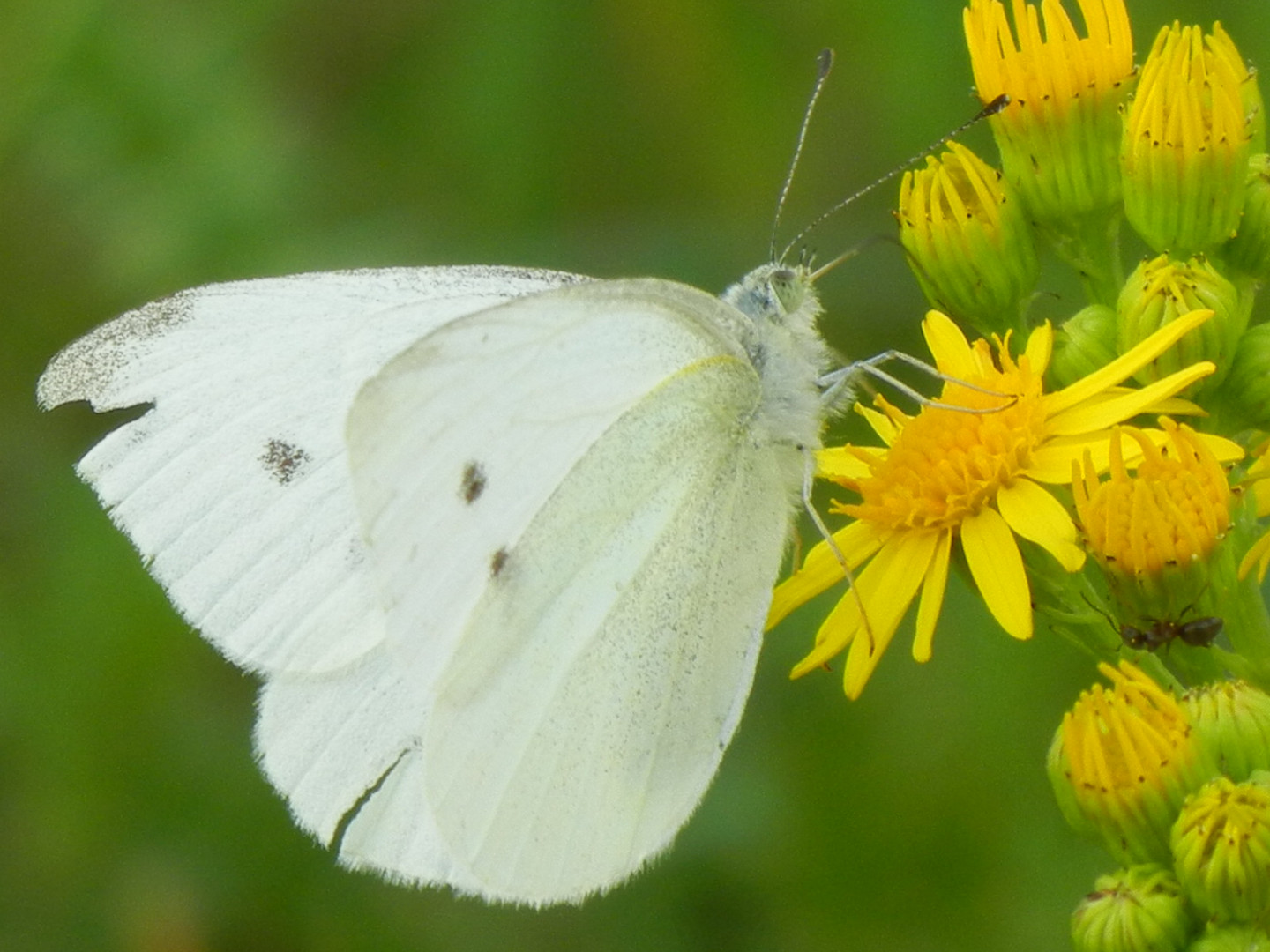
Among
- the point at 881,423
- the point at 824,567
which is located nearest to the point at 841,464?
the point at 881,423

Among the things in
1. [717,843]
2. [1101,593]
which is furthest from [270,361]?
[717,843]

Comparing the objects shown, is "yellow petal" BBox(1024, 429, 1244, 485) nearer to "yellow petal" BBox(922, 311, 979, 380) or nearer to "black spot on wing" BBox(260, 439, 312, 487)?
"yellow petal" BBox(922, 311, 979, 380)

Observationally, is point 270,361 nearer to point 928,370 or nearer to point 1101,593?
point 928,370

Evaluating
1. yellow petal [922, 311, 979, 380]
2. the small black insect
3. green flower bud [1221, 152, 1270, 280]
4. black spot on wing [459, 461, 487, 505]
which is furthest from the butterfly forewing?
green flower bud [1221, 152, 1270, 280]

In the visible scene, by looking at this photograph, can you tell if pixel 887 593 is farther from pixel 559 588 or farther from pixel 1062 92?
pixel 1062 92

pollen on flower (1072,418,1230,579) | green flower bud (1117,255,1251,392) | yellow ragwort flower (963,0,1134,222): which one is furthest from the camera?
yellow ragwort flower (963,0,1134,222)

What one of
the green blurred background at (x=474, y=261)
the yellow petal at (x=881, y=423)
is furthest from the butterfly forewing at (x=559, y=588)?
the green blurred background at (x=474, y=261)
